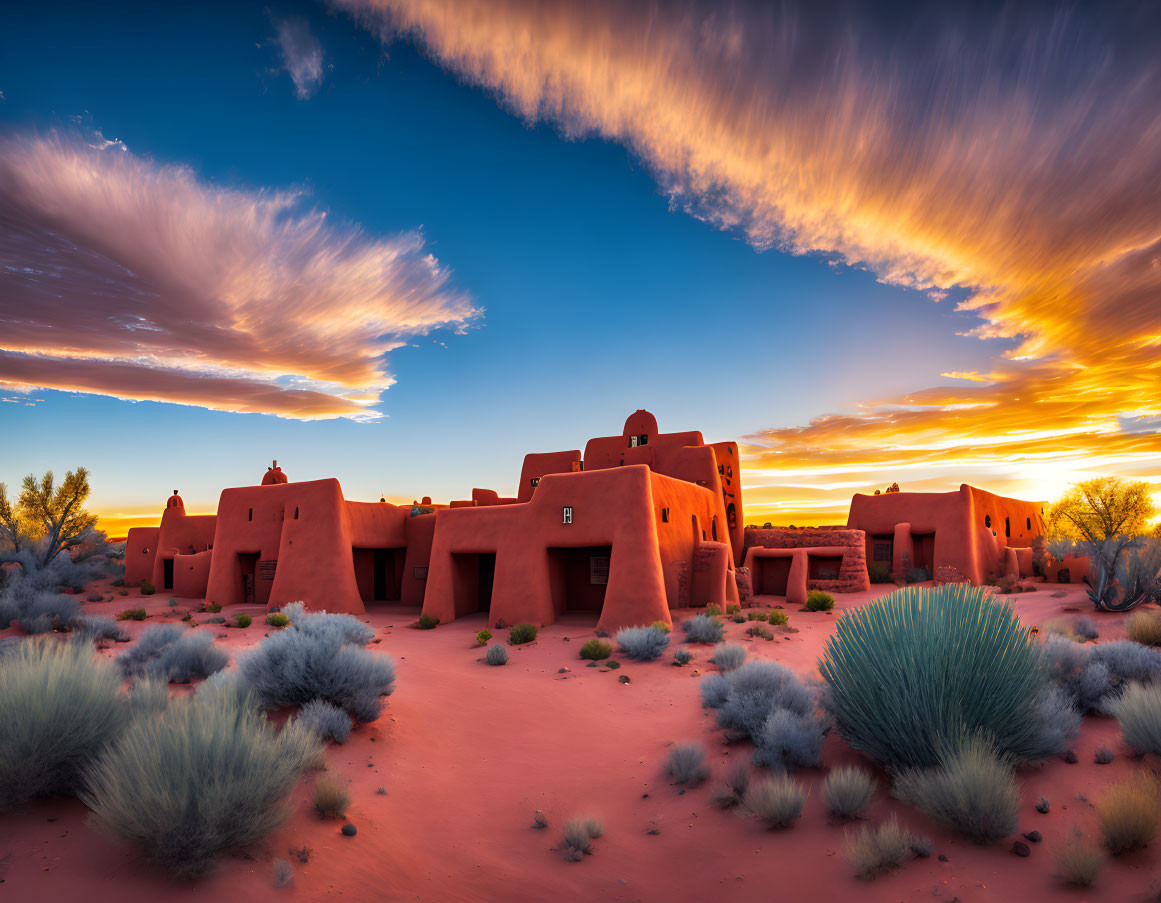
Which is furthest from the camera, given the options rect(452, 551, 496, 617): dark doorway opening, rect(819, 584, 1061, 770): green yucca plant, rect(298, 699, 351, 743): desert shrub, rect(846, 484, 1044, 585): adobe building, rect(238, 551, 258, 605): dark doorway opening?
rect(846, 484, 1044, 585): adobe building

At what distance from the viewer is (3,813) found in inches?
190

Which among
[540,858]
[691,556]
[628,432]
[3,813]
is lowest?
[540,858]

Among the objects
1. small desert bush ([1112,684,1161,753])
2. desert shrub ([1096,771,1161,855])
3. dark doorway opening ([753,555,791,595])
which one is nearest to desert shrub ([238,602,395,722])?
desert shrub ([1096,771,1161,855])

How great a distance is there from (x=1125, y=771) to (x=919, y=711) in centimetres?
204

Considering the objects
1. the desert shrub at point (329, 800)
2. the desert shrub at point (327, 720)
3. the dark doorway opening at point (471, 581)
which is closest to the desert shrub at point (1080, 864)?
the desert shrub at point (329, 800)

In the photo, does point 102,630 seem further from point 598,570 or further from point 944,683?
point 944,683

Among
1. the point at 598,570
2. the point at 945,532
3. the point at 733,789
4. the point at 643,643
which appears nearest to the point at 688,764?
the point at 733,789

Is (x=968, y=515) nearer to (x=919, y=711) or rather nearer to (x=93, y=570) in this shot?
(x=919, y=711)

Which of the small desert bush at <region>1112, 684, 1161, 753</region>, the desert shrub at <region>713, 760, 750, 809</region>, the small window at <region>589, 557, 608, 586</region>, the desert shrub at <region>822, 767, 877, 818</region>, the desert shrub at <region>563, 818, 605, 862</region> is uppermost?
the small window at <region>589, 557, 608, 586</region>

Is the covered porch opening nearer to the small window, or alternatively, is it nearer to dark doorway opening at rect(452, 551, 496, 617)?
dark doorway opening at rect(452, 551, 496, 617)

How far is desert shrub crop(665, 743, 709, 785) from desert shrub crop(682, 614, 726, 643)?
6.92 m

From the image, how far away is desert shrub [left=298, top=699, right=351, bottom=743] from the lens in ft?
24.1

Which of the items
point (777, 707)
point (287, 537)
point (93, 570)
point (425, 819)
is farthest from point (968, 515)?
point (93, 570)

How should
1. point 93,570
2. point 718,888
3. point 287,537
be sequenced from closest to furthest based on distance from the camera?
point 718,888 → point 287,537 → point 93,570
